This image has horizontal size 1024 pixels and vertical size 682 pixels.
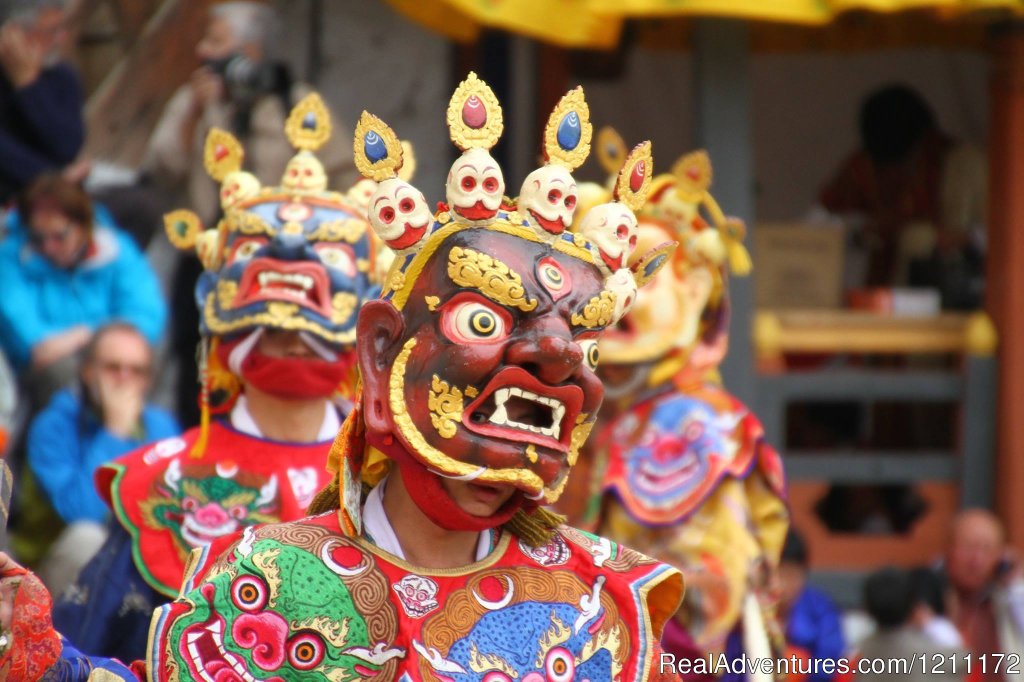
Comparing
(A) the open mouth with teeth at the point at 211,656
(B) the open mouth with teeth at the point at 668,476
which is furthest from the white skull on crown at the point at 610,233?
(B) the open mouth with teeth at the point at 668,476

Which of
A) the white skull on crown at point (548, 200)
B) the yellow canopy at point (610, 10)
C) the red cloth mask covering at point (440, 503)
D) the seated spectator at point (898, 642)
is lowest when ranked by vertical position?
the seated spectator at point (898, 642)

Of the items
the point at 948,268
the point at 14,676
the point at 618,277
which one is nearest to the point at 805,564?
the point at 948,268

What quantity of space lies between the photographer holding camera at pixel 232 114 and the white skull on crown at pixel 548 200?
4.11 m

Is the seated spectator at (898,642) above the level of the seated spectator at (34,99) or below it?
below

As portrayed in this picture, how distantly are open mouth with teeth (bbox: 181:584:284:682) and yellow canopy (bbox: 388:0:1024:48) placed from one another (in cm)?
418

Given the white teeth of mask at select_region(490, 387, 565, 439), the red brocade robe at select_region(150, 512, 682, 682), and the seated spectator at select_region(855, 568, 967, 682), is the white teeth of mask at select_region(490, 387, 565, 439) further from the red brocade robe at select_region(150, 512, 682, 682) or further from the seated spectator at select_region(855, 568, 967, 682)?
the seated spectator at select_region(855, 568, 967, 682)

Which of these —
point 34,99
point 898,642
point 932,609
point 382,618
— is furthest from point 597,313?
point 34,99

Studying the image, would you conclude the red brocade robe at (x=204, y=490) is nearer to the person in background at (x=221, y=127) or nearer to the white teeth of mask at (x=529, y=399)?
the white teeth of mask at (x=529, y=399)

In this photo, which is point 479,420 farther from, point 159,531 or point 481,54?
point 481,54

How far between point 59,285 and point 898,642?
2.94 meters

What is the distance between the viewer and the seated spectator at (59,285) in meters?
6.96

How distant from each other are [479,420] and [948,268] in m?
5.37

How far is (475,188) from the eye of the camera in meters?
3.52

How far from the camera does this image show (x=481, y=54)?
28.9ft
